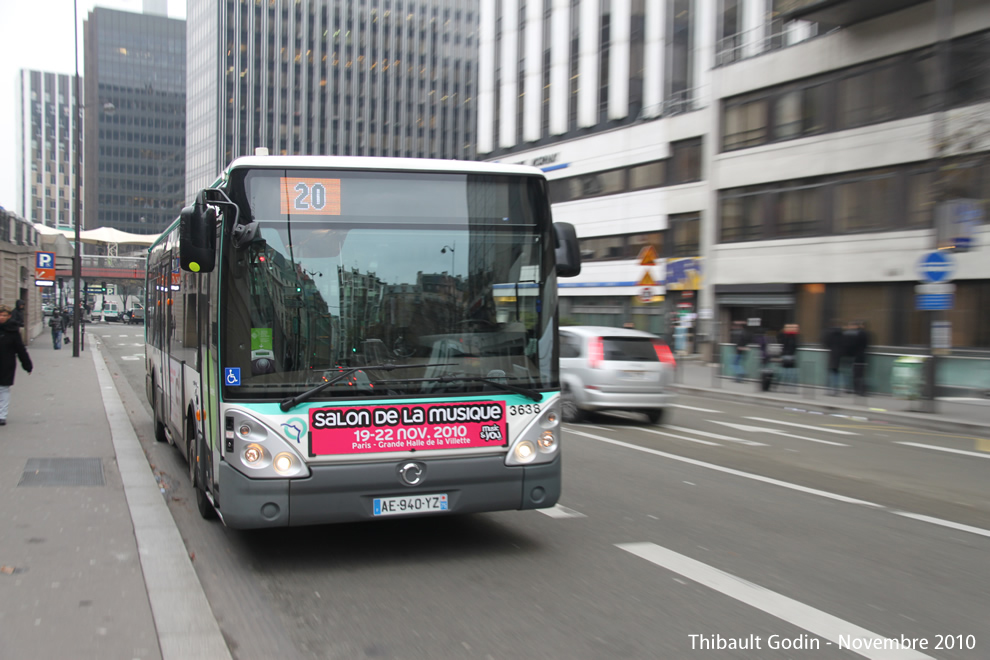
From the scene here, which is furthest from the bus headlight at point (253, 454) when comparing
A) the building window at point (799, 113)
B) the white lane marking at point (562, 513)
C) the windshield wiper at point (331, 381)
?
the building window at point (799, 113)

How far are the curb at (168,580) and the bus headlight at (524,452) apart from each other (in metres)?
2.18

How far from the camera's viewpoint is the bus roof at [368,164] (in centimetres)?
557

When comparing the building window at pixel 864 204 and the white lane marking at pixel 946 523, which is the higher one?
the building window at pixel 864 204

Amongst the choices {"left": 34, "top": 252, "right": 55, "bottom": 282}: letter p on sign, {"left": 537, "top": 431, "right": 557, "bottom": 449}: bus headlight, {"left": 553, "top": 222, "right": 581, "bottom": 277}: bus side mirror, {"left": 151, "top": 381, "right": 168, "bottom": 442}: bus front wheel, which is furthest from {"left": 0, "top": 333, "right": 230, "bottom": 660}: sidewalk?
{"left": 34, "top": 252, "right": 55, "bottom": 282}: letter p on sign

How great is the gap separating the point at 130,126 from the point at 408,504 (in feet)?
→ 544

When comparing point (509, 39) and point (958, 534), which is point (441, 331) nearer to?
point (958, 534)

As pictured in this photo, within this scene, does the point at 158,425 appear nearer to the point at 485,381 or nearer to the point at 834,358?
the point at 485,381

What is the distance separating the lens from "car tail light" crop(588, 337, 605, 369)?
14.2 m

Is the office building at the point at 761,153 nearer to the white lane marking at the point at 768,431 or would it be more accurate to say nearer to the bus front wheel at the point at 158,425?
the white lane marking at the point at 768,431

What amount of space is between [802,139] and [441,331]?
83.2 feet

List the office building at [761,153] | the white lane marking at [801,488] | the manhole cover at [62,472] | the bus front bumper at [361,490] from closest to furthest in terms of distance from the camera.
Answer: the bus front bumper at [361,490] < the white lane marking at [801,488] < the manhole cover at [62,472] < the office building at [761,153]

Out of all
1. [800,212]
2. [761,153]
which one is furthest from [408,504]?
[761,153]

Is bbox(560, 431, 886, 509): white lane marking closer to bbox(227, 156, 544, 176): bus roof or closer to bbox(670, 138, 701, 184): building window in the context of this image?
bbox(227, 156, 544, 176): bus roof

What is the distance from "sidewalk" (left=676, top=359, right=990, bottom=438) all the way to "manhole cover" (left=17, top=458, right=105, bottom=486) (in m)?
14.3
